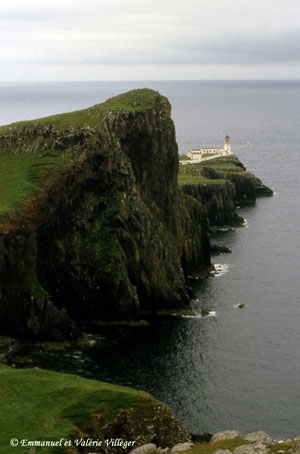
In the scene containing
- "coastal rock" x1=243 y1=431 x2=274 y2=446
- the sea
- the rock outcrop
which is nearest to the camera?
"coastal rock" x1=243 y1=431 x2=274 y2=446

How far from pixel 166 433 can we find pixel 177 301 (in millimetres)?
48092

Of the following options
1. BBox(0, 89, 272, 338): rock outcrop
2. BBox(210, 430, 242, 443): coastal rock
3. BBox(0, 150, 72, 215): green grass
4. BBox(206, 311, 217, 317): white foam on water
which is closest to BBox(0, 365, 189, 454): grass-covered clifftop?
BBox(210, 430, 242, 443): coastal rock

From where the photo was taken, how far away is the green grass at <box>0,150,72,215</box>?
96.9 metres

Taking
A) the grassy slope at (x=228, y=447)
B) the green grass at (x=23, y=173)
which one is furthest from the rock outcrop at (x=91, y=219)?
the grassy slope at (x=228, y=447)

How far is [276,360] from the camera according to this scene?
86.0 meters

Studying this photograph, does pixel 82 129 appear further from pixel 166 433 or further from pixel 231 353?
pixel 166 433

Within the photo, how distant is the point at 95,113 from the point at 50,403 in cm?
6310

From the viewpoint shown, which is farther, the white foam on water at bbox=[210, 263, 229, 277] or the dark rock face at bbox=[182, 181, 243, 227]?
the dark rock face at bbox=[182, 181, 243, 227]

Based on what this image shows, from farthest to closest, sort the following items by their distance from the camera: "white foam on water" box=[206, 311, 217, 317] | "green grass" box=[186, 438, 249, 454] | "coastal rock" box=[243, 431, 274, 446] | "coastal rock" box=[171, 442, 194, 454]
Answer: "white foam on water" box=[206, 311, 217, 317] → "coastal rock" box=[171, 442, 194, 454] → "coastal rock" box=[243, 431, 274, 446] → "green grass" box=[186, 438, 249, 454]

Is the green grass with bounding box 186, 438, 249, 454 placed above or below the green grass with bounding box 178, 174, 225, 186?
below

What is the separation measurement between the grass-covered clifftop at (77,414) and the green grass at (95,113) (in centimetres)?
5482

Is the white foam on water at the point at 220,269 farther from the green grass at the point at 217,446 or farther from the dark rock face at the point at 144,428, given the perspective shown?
the green grass at the point at 217,446

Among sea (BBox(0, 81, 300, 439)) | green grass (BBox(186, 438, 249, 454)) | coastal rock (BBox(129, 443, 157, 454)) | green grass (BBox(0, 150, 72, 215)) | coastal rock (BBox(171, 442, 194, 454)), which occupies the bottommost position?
sea (BBox(0, 81, 300, 439))

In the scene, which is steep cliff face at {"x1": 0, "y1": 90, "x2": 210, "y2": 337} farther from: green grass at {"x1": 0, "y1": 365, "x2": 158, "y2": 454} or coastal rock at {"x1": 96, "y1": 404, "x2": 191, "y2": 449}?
coastal rock at {"x1": 96, "y1": 404, "x2": 191, "y2": 449}
